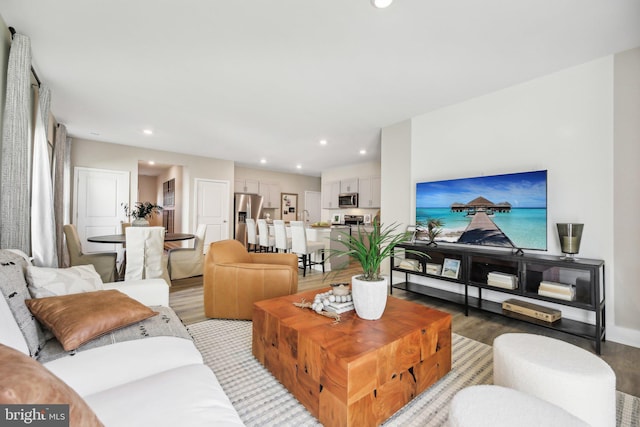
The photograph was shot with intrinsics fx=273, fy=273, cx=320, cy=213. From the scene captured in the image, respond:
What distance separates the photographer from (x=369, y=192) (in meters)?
6.95

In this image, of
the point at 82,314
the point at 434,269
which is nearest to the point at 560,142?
the point at 434,269

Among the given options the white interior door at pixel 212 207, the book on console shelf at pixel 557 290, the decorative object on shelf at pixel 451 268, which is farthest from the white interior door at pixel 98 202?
the book on console shelf at pixel 557 290

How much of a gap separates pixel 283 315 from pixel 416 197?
2803mm

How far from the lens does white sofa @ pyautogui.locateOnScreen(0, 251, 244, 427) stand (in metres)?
0.87

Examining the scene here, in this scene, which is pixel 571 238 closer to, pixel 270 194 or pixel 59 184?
pixel 59 184

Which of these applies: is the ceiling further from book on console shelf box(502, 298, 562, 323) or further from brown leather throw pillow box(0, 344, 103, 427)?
book on console shelf box(502, 298, 562, 323)

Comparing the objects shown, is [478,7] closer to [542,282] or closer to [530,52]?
[530,52]

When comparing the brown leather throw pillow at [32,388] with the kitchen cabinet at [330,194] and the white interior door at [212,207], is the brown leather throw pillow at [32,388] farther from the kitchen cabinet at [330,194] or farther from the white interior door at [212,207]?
the kitchen cabinet at [330,194]

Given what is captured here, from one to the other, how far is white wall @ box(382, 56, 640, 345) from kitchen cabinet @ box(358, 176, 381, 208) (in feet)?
10.6

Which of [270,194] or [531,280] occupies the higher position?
[270,194]

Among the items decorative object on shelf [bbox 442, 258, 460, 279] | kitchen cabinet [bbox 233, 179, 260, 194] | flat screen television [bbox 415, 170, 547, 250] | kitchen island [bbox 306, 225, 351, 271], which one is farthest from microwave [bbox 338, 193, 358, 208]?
decorative object on shelf [bbox 442, 258, 460, 279]

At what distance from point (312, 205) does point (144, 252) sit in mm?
6666

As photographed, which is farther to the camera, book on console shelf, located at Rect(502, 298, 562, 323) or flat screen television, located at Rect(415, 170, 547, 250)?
flat screen television, located at Rect(415, 170, 547, 250)

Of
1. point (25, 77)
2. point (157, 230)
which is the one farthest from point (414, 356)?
point (25, 77)
